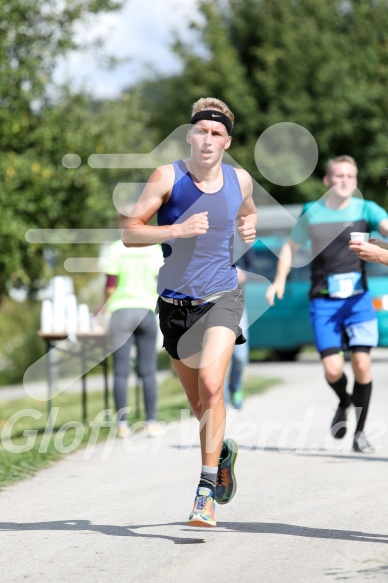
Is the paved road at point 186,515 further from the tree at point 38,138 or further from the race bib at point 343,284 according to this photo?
the tree at point 38,138

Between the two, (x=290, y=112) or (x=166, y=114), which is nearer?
(x=290, y=112)

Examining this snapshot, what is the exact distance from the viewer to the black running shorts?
20.1 ft

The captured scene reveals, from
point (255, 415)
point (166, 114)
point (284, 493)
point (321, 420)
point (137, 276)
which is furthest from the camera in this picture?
point (166, 114)

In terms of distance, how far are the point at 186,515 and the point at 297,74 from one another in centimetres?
3063

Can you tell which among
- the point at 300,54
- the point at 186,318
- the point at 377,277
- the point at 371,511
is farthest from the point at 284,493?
the point at 300,54

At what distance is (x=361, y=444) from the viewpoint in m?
8.98

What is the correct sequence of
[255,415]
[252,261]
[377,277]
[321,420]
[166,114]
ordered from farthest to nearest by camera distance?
1. [166,114]
2. [252,261]
3. [377,277]
4. [255,415]
5. [321,420]

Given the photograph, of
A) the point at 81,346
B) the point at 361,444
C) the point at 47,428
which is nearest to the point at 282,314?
the point at 81,346

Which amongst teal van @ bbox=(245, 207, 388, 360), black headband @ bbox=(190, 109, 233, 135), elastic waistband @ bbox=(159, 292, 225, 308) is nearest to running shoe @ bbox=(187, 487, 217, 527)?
elastic waistband @ bbox=(159, 292, 225, 308)

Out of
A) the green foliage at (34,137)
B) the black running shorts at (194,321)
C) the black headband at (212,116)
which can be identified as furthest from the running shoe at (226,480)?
the green foliage at (34,137)

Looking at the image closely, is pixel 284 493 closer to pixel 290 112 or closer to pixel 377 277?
pixel 377 277

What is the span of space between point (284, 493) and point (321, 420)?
4648 mm

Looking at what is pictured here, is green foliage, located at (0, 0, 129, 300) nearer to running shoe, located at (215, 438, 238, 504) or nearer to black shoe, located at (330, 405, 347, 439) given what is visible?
black shoe, located at (330, 405, 347, 439)

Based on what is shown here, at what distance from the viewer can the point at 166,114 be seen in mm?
39156
